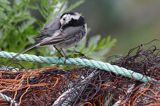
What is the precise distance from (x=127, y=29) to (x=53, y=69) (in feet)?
27.5

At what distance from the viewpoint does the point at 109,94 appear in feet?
11.8

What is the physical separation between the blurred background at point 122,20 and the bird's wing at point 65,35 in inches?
229

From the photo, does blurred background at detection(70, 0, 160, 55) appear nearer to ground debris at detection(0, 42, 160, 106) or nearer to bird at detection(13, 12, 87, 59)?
bird at detection(13, 12, 87, 59)

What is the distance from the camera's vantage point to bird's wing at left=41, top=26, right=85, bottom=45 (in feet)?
14.7

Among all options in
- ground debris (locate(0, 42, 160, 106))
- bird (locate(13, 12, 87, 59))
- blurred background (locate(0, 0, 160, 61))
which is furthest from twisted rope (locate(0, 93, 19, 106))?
blurred background (locate(0, 0, 160, 61))

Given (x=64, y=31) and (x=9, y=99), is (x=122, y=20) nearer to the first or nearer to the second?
(x=64, y=31)

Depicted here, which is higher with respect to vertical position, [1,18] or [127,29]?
[1,18]

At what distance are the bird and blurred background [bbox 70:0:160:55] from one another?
580cm

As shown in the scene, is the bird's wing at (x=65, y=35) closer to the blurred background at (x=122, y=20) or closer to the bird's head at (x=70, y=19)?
the bird's head at (x=70, y=19)

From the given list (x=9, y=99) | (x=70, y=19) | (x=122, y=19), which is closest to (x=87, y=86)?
(x=9, y=99)

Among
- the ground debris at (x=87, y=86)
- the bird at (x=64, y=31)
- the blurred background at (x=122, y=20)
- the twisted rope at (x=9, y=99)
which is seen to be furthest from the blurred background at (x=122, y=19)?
the twisted rope at (x=9, y=99)

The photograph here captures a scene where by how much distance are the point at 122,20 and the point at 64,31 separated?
7.61 metres

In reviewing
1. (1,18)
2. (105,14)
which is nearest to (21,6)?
(1,18)

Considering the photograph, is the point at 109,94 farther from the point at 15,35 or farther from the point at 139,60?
the point at 15,35
